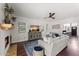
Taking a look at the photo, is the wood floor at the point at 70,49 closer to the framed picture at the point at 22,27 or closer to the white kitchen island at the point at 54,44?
the white kitchen island at the point at 54,44

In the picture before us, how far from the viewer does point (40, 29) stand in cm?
248

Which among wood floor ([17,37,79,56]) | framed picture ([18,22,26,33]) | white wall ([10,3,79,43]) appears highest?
white wall ([10,3,79,43])

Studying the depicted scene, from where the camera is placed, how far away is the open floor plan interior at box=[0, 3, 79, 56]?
7.93 ft

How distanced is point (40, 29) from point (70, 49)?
0.65m

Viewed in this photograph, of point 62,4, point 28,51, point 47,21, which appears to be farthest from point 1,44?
point 62,4

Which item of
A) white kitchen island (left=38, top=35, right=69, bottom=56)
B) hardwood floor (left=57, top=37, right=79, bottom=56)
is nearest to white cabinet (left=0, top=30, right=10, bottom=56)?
white kitchen island (left=38, top=35, right=69, bottom=56)

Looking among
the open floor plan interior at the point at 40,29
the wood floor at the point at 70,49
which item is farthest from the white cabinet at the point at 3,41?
the wood floor at the point at 70,49

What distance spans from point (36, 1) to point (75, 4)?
69 centimetres

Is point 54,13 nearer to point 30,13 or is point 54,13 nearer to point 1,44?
point 30,13

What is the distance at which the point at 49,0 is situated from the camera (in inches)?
94.7

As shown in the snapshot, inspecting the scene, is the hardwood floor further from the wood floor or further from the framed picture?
the framed picture

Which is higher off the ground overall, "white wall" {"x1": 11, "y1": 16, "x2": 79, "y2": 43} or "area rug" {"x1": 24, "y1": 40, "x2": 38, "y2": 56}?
"white wall" {"x1": 11, "y1": 16, "x2": 79, "y2": 43}

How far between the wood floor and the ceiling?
46 centimetres

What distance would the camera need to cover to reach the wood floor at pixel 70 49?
243 centimetres
